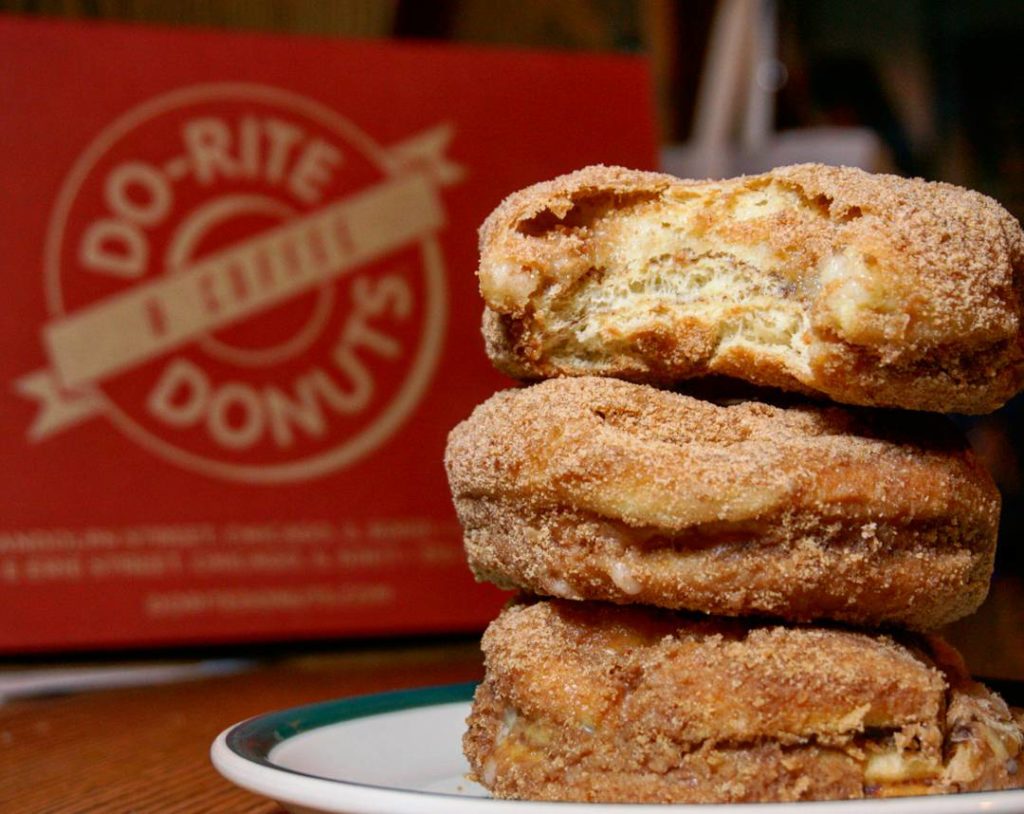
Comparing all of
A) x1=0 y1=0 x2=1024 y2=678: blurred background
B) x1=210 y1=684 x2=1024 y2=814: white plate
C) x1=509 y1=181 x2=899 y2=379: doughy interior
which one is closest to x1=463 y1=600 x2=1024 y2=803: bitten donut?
x1=210 y1=684 x2=1024 y2=814: white plate

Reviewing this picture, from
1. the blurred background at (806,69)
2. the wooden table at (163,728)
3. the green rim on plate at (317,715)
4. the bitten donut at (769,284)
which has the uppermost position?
the blurred background at (806,69)

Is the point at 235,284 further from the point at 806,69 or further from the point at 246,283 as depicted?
the point at 806,69

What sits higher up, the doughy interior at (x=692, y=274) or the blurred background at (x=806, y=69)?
the blurred background at (x=806, y=69)

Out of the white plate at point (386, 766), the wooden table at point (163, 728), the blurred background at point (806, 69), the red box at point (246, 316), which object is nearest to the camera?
the white plate at point (386, 766)

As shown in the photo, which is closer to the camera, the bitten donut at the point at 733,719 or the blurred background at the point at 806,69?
the bitten donut at the point at 733,719

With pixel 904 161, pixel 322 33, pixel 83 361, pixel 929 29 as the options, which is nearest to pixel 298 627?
pixel 83 361

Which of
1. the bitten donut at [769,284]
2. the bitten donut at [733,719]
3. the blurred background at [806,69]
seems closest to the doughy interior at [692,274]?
the bitten donut at [769,284]

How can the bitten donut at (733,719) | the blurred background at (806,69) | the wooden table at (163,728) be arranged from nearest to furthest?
the bitten donut at (733,719) → the wooden table at (163,728) → the blurred background at (806,69)

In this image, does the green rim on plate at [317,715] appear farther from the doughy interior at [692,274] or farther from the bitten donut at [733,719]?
the doughy interior at [692,274]

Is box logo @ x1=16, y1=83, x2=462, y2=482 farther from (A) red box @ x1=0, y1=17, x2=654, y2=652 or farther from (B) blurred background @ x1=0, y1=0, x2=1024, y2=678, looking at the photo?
(B) blurred background @ x1=0, y1=0, x2=1024, y2=678
